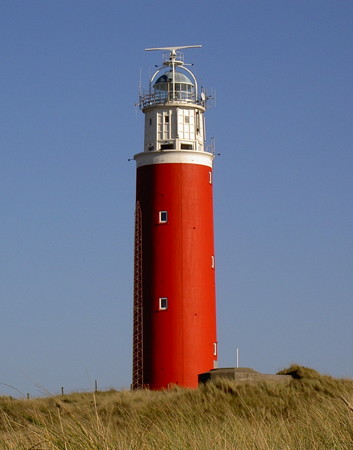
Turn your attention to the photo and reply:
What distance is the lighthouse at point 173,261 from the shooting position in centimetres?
3850

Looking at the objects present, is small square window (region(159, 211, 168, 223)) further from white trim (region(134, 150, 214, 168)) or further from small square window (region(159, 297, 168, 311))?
small square window (region(159, 297, 168, 311))

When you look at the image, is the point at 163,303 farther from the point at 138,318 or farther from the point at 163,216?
the point at 163,216

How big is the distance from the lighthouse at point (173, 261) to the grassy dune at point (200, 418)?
315 centimetres

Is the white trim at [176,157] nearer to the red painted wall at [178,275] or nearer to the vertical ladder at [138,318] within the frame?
the red painted wall at [178,275]

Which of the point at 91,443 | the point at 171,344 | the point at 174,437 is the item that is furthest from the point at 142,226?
the point at 91,443

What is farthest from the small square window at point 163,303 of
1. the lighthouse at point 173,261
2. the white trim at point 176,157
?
the white trim at point 176,157

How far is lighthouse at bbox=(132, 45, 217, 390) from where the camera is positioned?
38.5 metres

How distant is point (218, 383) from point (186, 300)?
748 cm

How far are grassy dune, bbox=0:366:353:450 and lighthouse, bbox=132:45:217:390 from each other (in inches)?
124

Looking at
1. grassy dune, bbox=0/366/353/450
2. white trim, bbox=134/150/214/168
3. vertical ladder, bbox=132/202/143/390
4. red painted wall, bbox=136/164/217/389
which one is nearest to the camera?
grassy dune, bbox=0/366/353/450

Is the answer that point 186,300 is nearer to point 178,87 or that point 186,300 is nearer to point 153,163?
point 153,163

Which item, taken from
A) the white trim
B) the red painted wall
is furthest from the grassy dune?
the white trim

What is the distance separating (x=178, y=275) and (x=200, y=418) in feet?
64.7

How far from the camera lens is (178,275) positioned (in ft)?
127
